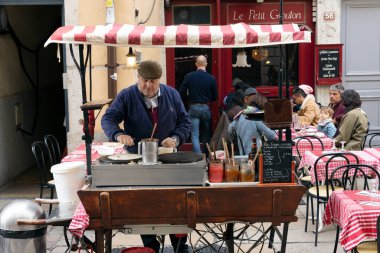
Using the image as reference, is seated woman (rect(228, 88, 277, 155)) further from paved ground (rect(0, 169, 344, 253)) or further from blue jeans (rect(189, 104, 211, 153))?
Result: blue jeans (rect(189, 104, 211, 153))

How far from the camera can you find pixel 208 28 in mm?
4957

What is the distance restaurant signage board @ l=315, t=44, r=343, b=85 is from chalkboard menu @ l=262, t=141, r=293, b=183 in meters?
7.10

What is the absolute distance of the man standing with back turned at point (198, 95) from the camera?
11.0 m

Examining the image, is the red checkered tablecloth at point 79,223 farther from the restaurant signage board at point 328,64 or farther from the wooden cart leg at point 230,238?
the restaurant signage board at point 328,64

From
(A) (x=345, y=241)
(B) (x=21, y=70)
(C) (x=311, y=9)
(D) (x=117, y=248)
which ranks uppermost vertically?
(C) (x=311, y=9)

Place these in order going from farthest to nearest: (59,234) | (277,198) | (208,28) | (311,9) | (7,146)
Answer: (311,9) < (7,146) < (59,234) < (208,28) < (277,198)

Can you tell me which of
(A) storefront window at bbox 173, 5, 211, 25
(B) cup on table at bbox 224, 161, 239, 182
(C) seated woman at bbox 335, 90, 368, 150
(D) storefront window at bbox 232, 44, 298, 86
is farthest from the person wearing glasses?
(B) cup on table at bbox 224, 161, 239, 182

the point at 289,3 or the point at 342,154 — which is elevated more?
the point at 289,3

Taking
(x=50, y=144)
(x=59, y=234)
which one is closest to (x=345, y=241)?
(x=59, y=234)

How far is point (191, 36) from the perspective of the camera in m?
4.80

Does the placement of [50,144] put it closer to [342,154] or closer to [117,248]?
[117,248]

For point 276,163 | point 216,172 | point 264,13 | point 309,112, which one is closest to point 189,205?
point 216,172

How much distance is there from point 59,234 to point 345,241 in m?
3.79

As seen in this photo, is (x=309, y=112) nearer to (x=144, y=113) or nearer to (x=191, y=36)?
(x=144, y=113)
